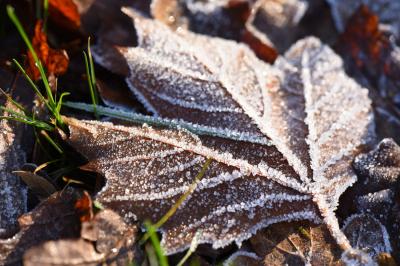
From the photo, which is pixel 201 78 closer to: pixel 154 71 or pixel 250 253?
pixel 154 71

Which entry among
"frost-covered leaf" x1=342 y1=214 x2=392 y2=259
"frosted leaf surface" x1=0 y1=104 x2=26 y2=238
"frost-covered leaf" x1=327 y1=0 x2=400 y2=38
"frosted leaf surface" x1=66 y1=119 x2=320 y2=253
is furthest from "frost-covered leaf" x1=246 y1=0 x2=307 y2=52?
"frosted leaf surface" x1=0 y1=104 x2=26 y2=238

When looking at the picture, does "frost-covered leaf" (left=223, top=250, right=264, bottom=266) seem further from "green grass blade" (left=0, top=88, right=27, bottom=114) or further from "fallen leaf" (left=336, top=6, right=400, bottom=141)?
"fallen leaf" (left=336, top=6, right=400, bottom=141)

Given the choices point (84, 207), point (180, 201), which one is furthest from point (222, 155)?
point (84, 207)

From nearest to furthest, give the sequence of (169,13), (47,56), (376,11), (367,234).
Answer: (367,234)
(47,56)
(169,13)
(376,11)

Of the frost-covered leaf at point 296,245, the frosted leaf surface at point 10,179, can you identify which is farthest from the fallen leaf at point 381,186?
the frosted leaf surface at point 10,179

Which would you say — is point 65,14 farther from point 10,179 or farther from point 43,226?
point 43,226

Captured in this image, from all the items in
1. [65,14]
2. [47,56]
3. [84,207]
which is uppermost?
[65,14]

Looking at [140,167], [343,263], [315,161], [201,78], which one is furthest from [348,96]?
[140,167]

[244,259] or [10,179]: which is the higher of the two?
[244,259]
